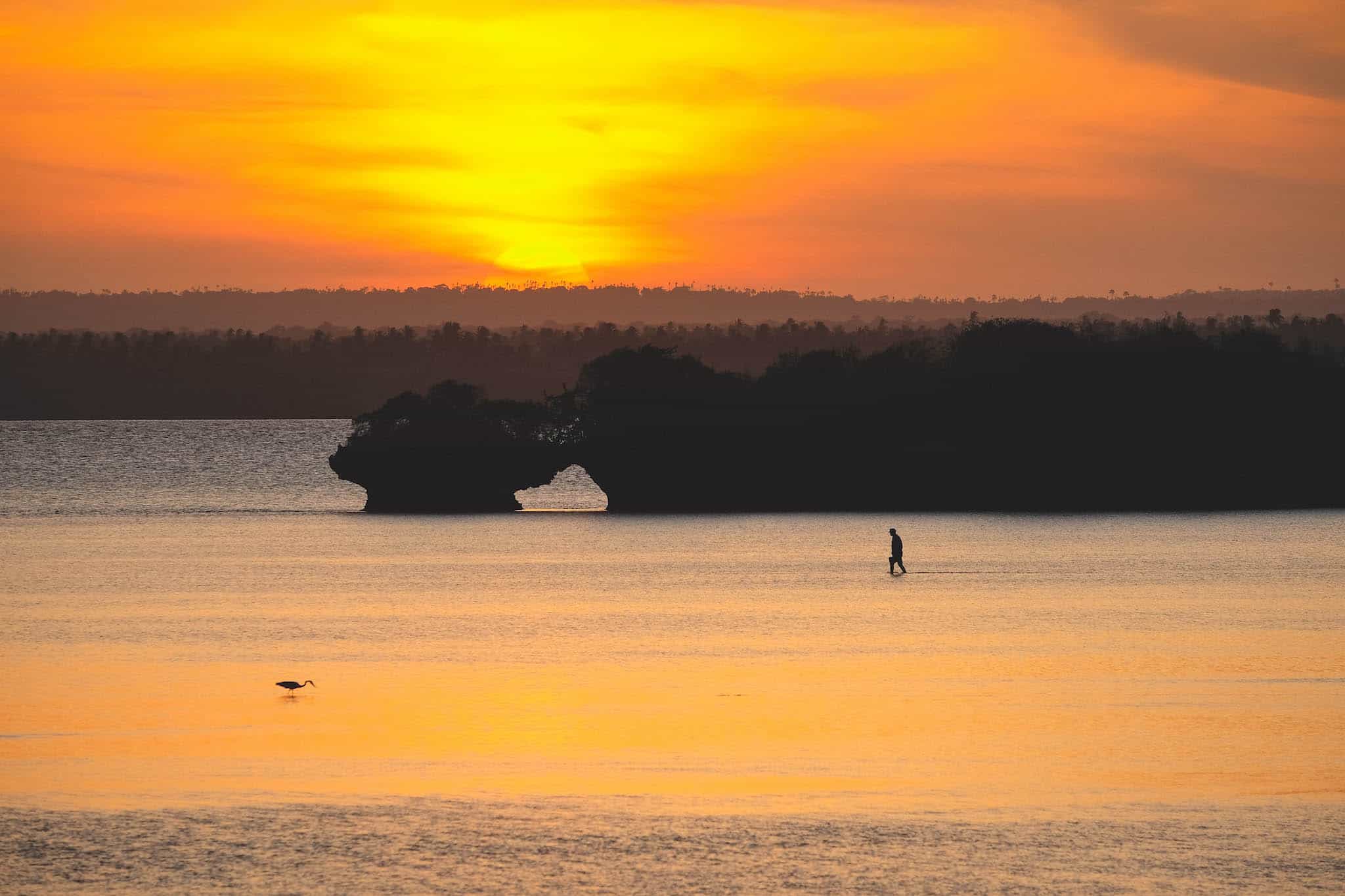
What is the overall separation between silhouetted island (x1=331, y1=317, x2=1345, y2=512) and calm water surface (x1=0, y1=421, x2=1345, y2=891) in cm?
5472

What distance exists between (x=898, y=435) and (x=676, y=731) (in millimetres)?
106551

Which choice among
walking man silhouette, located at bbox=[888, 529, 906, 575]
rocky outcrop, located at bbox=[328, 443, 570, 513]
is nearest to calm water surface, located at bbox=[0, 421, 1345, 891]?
walking man silhouette, located at bbox=[888, 529, 906, 575]

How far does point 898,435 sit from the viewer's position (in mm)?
135000

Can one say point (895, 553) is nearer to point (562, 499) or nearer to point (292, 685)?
point (292, 685)

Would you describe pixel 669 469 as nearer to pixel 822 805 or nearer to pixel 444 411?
pixel 444 411

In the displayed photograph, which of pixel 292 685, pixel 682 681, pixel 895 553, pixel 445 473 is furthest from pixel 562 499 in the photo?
pixel 292 685

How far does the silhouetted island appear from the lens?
125062mm

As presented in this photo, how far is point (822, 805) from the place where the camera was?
77.6 ft

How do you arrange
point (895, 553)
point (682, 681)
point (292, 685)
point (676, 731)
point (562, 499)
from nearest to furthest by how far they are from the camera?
point (676, 731), point (292, 685), point (682, 681), point (895, 553), point (562, 499)

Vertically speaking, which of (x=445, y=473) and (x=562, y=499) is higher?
(x=445, y=473)

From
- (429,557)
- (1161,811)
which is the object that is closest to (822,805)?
(1161,811)

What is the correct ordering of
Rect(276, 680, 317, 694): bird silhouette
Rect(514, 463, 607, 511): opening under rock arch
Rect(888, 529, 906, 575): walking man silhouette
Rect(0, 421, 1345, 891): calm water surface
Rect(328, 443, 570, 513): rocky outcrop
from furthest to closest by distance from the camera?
1. Rect(514, 463, 607, 511): opening under rock arch
2. Rect(328, 443, 570, 513): rocky outcrop
3. Rect(888, 529, 906, 575): walking man silhouette
4. Rect(276, 680, 317, 694): bird silhouette
5. Rect(0, 421, 1345, 891): calm water surface

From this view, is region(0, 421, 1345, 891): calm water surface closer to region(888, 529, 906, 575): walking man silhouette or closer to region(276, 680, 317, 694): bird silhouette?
region(276, 680, 317, 694): bird silhouette

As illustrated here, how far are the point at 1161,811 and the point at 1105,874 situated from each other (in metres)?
3.69
